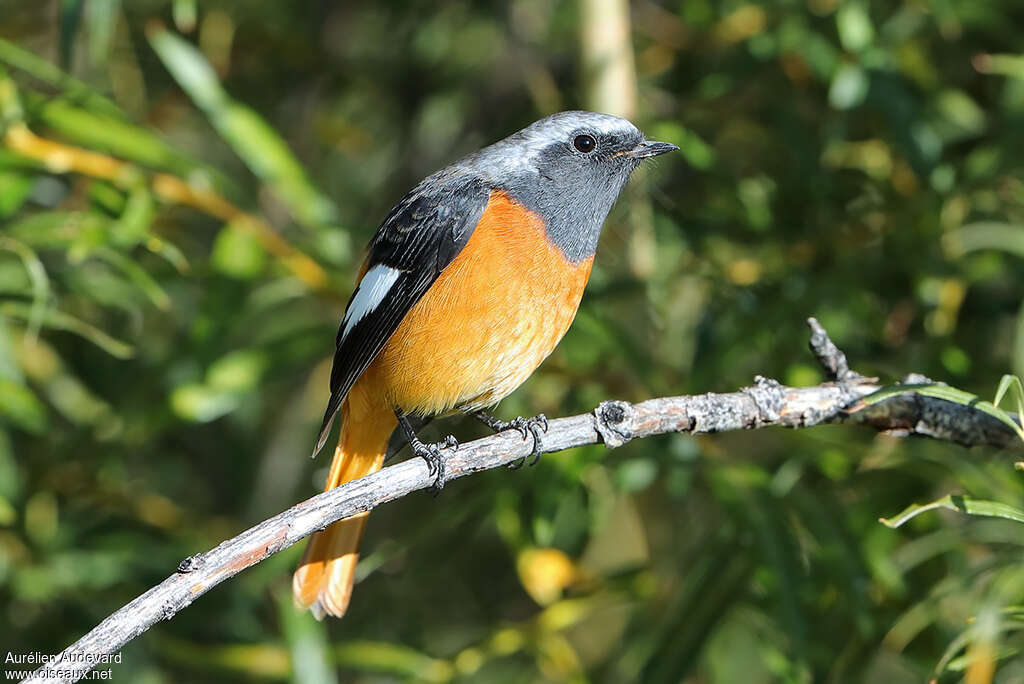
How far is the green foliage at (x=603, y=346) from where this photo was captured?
3.04 m

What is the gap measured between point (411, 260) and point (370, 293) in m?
0.18

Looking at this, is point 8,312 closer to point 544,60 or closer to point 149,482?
point 149,482

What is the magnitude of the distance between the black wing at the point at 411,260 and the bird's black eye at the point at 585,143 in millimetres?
365

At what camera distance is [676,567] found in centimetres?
352

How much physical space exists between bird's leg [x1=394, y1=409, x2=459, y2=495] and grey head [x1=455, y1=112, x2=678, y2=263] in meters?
0.73

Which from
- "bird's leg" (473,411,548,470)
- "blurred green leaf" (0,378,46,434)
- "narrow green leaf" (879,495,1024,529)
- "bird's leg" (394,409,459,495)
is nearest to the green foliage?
"blurred green leaf" (0,378,46,434)

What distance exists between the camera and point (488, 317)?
2926 mm

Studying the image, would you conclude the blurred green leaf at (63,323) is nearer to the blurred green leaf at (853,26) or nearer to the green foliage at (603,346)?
the green foliage at (603,346)

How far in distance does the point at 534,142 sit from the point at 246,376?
1183 millimetres

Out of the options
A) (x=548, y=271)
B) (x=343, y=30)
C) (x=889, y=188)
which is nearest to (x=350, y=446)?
(x=548, y=271)

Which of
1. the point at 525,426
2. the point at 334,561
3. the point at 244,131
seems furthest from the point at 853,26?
the point at 334,561

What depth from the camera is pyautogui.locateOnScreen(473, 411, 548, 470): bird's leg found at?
2.64m

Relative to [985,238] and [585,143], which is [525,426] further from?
[985,238]

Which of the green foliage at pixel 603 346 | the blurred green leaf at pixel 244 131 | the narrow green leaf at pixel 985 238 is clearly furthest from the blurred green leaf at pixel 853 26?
the blurred green leaf at pixel 244 131
